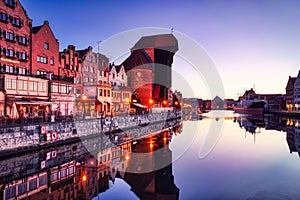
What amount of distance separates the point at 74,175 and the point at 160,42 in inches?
3166

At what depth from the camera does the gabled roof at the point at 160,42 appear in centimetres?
8769

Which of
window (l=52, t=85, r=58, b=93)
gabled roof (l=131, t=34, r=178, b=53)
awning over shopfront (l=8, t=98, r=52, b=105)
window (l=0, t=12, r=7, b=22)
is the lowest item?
awning over shopfront (l=8, t=98, r=52, b=105)

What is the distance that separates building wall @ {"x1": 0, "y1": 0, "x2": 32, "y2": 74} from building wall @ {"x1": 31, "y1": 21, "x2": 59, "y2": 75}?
1203 mm

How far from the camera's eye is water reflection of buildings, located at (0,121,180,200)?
12719mm

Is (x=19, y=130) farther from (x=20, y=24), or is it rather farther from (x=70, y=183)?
(x=20, y=24)

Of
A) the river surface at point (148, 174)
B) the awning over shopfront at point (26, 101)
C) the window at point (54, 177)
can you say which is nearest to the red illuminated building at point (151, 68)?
the awning over shopfront at point (26, 101)

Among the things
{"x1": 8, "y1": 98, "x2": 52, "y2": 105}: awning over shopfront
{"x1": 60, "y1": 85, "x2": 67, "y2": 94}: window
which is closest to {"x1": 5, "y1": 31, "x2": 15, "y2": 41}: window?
{"x1": 60, "y1": 85, "x2": 67, "y2": 94}: window

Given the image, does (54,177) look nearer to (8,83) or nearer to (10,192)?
(10,192)

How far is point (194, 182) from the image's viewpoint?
49.3 ft

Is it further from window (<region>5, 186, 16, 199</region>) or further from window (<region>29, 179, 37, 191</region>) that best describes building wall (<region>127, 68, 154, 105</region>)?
window (<region>5, 186, 16, 199</region>)

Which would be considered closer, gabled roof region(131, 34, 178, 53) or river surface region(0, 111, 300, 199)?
river surface region(0, 111, 300, 199)

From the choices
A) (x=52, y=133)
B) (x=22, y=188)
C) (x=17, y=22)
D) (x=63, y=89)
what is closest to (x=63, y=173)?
(x=22, y=188)

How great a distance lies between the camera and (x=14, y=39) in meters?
30.7

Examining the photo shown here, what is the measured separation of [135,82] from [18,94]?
37.6m
